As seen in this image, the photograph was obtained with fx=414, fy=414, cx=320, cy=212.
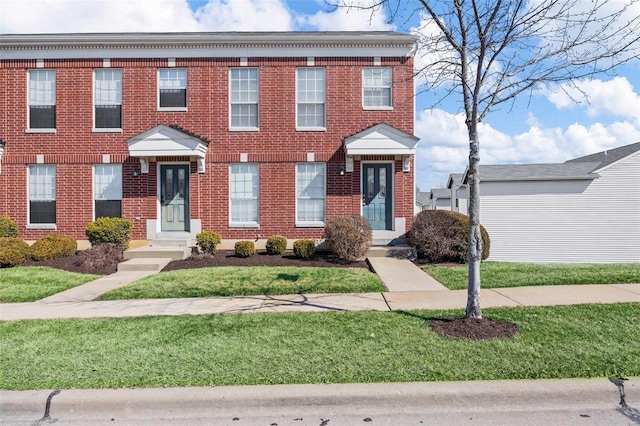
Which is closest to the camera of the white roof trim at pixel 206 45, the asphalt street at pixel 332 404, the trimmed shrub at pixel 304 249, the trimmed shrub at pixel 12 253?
the asphalt street at pixel 332 404

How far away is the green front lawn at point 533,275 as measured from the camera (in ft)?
26.1

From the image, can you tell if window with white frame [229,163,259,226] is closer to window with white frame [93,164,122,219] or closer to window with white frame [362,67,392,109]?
window with white frame [93,164,122,219]

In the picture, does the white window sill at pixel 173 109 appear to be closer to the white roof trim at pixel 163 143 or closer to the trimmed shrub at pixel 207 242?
the white roof trim at pixel 163 143

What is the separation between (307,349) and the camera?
4.68m

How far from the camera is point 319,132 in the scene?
13.8 metres

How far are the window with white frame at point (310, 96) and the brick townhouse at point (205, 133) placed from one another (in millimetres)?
75

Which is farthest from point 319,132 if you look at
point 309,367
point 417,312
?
point 309,367

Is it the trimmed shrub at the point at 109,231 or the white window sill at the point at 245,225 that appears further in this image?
the white window sill at the point at 245,225

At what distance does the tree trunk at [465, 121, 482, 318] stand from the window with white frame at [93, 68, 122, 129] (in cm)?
1229

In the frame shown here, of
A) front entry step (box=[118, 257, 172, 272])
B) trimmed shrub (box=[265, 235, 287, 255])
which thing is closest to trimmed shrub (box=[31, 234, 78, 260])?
front entry step (box=[118, 257, 172, 272])

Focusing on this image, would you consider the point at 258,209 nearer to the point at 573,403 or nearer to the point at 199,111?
the point at 199,111

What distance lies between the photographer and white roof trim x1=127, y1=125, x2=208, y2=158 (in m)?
12.9

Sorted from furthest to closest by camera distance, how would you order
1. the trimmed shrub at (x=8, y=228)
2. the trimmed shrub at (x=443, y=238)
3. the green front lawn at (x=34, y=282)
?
the trimmed shrub at (x=8, y=228), the trimmed shrub at (x=443, y=238), the green front lawn at (x=34, y=282)

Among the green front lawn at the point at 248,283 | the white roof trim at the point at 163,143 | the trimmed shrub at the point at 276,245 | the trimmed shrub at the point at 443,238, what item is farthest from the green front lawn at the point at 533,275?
the white roof trim at the point at 163,143
